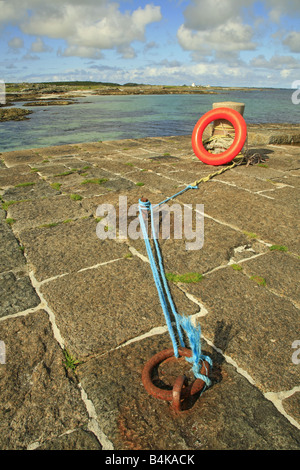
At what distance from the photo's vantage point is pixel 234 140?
5.43 m

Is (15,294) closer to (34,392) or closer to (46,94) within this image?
(34,392)

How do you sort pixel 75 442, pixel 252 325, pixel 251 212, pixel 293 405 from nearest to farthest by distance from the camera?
pixel 75 442, pixel 293 405, pixel 252 325, pixel 251 212

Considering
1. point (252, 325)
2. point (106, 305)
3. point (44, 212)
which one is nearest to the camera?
point (252, 325)

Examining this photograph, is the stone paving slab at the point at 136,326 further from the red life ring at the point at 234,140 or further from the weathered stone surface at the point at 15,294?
the red life ring at the point at 234,140

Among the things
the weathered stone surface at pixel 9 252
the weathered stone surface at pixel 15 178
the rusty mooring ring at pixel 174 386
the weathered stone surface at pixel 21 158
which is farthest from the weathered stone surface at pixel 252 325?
the weathered stone surface at pixel 21 158

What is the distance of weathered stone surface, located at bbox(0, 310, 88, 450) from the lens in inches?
54.0

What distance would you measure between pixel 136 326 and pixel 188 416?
2.16 feet

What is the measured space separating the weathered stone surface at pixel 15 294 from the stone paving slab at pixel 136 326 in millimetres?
12

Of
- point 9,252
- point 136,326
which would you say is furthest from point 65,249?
point 136,326

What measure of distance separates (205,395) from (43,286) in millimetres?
1473

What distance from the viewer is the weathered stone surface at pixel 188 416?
1312 mm

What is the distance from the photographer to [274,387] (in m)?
1.55

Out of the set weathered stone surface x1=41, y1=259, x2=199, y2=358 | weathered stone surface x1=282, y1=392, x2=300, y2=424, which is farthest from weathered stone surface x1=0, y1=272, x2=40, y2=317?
weathered stone surface x1=282, y1=392, x2=300, y2=424

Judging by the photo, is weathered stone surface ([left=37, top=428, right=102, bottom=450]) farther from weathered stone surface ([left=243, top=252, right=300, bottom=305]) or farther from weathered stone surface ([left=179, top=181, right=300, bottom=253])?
weathered stone surface ([left=179, top=181, right=300, bottom=253])
